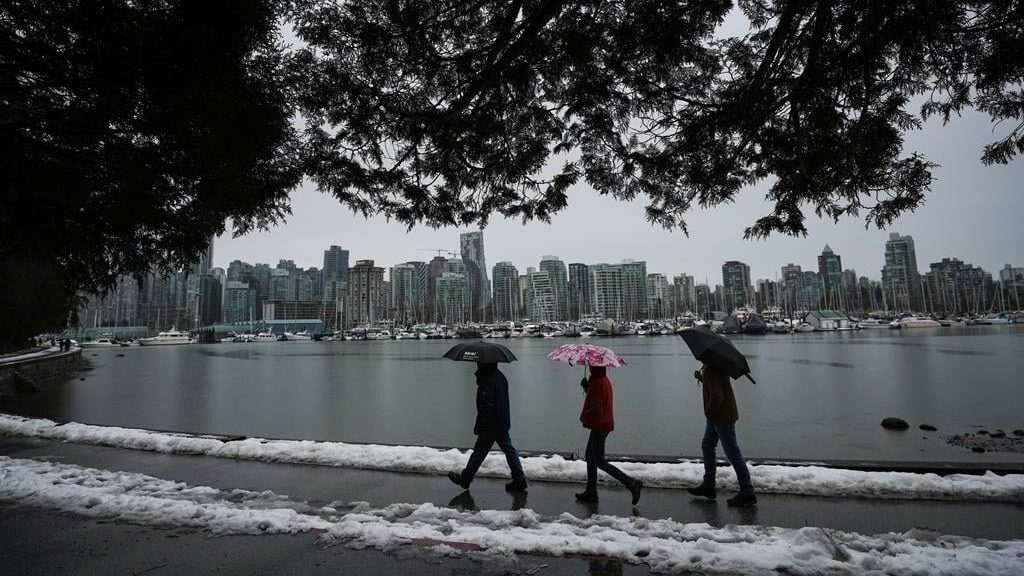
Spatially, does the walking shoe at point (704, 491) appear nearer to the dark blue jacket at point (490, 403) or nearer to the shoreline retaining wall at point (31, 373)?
the dark blue jacket at point (490, 403)

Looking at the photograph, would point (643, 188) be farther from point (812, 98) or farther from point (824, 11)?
point (824, 11)

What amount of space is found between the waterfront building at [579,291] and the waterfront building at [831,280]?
210ft

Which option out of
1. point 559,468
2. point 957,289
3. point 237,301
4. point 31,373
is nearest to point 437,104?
point 559,468

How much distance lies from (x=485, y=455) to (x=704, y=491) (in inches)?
100

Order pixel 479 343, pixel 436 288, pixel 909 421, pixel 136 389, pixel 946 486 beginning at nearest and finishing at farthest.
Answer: pixel 946 486 → pixel 479 343 → pixel 909 421 → pixel 136 389 → pixel 436 288

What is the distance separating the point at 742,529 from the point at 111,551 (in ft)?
18.0

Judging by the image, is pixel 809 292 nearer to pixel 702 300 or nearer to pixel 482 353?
pixel 702 300

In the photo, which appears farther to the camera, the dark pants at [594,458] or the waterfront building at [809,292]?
the waterfront building at [809,292]

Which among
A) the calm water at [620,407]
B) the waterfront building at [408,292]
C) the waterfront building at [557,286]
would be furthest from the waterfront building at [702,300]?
the calm water at [620,407]

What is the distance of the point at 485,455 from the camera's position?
20.2ft

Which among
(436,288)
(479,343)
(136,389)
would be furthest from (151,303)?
(479,343)

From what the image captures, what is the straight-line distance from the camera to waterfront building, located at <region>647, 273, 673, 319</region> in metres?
→ 156

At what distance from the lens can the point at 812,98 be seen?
3.95m

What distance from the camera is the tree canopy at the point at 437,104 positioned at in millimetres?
3240
